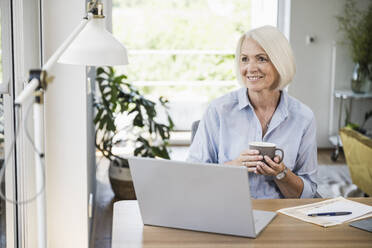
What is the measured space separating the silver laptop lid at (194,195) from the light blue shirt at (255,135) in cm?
66

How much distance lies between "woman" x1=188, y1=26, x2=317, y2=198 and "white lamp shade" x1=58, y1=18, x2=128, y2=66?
2.14ft

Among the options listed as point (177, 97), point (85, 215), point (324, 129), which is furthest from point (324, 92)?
point (85, 215)

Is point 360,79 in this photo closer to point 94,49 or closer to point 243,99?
point 243,99

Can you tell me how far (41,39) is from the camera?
2.45m

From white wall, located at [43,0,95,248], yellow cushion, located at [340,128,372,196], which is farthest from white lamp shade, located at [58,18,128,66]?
yellow cushion, located at [340,128,372,196]

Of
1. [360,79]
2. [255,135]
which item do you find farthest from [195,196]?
[360,79]

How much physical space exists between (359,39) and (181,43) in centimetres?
214

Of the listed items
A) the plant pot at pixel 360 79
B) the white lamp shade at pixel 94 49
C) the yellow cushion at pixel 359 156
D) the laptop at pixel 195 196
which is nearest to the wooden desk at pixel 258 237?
the laptop at pixel 195 196

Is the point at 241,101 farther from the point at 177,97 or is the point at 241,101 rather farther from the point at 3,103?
the point at 177,97

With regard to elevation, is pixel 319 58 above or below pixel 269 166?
above

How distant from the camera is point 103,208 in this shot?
13.2ft

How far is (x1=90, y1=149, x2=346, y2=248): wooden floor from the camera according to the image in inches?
133

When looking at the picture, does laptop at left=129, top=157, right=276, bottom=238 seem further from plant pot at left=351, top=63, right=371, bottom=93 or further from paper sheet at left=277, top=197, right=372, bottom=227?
plant pot at left=351, top=63, right=371, bottom=93

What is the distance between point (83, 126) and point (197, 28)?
14.6 feet
